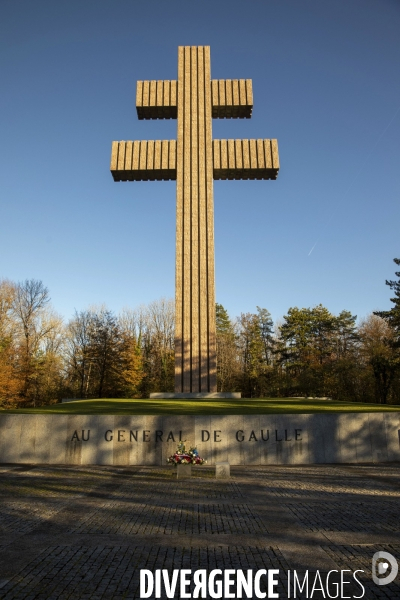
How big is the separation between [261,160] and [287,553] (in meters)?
30.5

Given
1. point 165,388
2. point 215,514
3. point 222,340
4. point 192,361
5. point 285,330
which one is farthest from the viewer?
point 222,340

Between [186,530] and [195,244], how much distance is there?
1020 inches

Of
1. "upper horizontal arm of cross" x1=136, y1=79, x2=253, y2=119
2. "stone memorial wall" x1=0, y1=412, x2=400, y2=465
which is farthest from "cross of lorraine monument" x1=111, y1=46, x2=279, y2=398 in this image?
"stone memorial wall" x1=0, y1=412, x2=400, y2=465

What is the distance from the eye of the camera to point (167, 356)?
59438mm

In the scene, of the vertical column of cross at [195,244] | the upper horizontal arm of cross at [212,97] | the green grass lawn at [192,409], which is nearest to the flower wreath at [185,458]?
the green grass lawn at [192,409]

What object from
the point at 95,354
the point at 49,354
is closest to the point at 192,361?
the point at 95,354

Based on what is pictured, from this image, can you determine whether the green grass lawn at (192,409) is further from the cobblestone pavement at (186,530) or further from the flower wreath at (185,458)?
→ the cobblestone pavement at (186,530)

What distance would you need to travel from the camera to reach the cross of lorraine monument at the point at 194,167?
103ft

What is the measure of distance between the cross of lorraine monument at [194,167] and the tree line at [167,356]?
59.4 ft

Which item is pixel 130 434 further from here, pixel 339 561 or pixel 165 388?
pixel 165 388

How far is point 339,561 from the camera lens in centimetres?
600

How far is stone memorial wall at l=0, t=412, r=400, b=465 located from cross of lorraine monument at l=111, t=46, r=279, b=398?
13874mm

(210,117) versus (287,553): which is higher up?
(210,117)

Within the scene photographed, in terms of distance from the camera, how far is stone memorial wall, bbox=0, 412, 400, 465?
15805 millimetres
